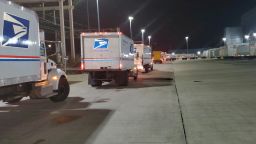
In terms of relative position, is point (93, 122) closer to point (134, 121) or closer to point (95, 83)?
point (134, 121)

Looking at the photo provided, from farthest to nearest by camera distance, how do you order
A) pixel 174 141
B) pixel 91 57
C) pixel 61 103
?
pixel 91 57, pixel 61 103, pixel 174 141

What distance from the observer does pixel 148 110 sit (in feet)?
42.4

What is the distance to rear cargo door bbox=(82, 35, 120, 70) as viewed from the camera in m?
23.0

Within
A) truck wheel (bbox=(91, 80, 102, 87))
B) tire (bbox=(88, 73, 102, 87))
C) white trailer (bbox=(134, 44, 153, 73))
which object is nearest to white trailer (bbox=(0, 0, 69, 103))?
tire (bbox=(88, 73, 102, 87))

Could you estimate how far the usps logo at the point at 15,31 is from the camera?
10695 mm

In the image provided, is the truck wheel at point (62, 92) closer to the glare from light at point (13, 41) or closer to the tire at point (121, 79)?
the glare from light at point (13, 41)

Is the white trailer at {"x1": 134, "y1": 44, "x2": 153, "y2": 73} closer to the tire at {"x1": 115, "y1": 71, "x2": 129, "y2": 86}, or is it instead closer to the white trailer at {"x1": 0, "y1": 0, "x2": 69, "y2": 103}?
the tire at {"x1": 115, "y1": 71, "x2": 129, "y2": 86}

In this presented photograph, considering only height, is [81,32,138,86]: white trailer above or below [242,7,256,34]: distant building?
below

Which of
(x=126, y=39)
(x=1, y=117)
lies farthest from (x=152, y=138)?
(x=126, y=39)

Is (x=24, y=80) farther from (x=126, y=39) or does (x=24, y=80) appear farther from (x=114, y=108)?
(x=126, y=39)

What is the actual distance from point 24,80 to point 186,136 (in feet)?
17.4

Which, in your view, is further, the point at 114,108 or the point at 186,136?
the point at 114,108

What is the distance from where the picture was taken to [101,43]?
23094 millimetres

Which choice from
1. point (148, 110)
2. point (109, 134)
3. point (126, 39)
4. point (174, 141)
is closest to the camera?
point (174, 141)
